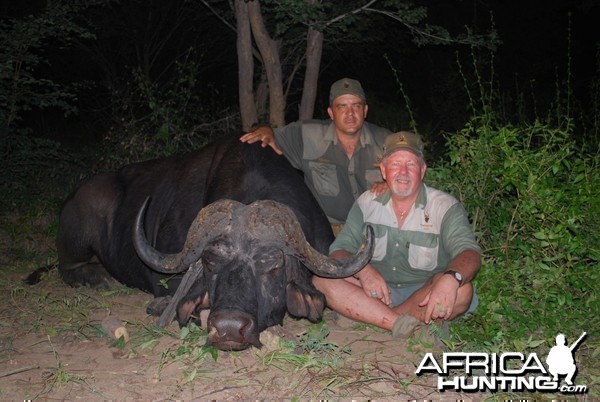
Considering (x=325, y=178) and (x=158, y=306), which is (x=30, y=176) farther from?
(x=325, y=178)

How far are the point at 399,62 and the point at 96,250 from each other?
14.6 metres

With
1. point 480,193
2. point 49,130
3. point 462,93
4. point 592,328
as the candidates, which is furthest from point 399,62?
point 592,328

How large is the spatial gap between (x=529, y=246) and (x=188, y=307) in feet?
8.61

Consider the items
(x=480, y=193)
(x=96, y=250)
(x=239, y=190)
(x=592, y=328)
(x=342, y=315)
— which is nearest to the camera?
(x=592, y=328)

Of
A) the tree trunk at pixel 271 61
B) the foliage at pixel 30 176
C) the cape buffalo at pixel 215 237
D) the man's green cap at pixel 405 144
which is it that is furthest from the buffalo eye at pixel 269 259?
the foliage at pixel 30 176

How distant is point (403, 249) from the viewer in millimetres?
4641

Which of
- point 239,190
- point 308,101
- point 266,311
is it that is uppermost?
point 308,101

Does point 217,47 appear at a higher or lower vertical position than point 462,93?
higher

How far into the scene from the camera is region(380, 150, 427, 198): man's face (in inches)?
178

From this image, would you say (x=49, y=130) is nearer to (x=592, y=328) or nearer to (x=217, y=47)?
(x=217, y=47)

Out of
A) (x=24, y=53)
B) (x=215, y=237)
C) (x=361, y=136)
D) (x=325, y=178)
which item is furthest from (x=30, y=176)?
(x=215, y=237)

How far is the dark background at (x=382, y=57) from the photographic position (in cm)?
1538

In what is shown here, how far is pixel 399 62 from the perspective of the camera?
1927 centimetres

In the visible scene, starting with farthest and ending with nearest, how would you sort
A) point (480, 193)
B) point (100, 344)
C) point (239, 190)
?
point (480, 193), point (239, 190), point (100, 344)
